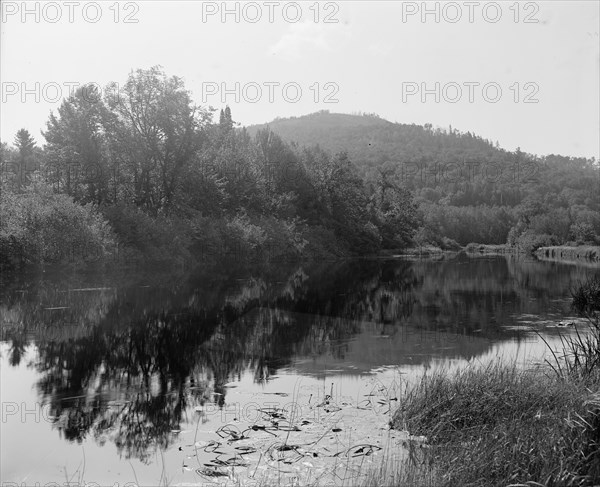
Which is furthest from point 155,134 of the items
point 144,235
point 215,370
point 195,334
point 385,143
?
point 385,143

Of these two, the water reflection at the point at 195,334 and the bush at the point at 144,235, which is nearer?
the water reflection at the point at 195,334

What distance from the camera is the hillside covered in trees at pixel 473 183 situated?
109m

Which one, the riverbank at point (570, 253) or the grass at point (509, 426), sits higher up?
the riverbank at point (570, 253)

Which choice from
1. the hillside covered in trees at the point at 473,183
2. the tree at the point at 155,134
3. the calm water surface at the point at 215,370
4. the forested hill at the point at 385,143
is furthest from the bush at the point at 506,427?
the forested hill at the point at 385,143

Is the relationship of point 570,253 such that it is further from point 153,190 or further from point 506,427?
point 506,427

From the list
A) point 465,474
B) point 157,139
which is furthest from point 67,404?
point 157,139

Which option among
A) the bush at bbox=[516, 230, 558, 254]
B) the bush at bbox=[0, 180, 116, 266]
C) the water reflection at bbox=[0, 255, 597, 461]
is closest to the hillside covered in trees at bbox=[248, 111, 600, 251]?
the bush at bbox=[516, 230, 558, 254]

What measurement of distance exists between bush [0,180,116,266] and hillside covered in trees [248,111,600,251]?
6420 centimetres

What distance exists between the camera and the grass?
6.05 metres

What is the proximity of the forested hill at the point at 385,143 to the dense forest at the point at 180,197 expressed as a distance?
4644 cm

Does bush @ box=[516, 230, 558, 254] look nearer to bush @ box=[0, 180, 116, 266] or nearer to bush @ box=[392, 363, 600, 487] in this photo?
bush @ box=[0, 180, 116, 266]

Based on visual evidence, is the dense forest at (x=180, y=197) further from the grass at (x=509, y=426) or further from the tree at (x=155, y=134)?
the grass at (x=509, y=426)

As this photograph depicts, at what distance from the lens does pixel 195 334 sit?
17.4m

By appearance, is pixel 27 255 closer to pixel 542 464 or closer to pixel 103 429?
pixel 103 429
